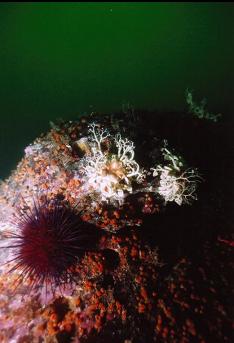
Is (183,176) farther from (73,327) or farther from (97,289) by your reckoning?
(73,327)

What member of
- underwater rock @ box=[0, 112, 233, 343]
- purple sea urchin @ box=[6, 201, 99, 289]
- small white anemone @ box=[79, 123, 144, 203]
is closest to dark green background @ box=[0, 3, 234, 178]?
underwater rock @ box=[0, 112, 233, 343]

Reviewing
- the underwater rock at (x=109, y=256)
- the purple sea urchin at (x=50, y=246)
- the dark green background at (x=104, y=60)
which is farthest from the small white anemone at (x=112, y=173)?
the dark green background at (x=104, y=60)

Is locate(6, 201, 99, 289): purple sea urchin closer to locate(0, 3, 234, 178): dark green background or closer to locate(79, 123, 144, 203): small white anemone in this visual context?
locate(79, 123, 144, 203): small white anemone

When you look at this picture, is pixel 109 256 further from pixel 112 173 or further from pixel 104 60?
pixel 104 60

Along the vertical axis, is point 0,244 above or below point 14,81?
below

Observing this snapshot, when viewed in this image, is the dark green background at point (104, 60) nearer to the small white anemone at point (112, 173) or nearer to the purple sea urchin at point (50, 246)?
the small white anemone at point (112, 173)

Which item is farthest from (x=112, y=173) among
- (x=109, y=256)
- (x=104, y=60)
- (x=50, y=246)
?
(x=104, y=60)

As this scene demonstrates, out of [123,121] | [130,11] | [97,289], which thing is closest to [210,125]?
[123,121]
